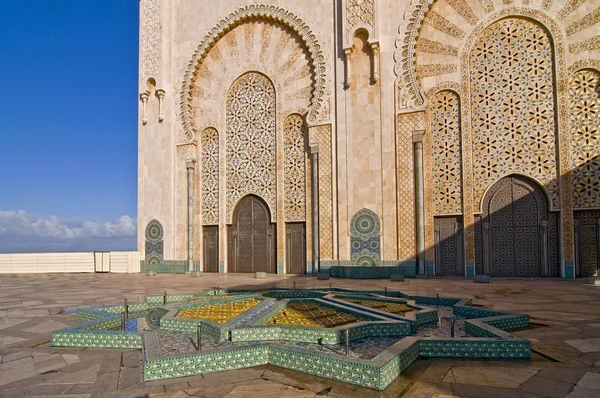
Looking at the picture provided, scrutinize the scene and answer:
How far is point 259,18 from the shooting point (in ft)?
37.0

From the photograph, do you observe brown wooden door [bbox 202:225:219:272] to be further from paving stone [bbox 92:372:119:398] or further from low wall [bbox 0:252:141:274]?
paving stone [bbox 92:372:119:398]

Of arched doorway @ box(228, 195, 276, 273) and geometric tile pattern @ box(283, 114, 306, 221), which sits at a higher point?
geometric tile pattern @ box(283, 114, 306, 221)

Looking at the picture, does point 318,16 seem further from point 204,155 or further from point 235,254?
point 235,254

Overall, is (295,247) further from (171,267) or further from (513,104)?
(513,104)

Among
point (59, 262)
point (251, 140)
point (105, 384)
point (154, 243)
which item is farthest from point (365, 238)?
point (59, 262)

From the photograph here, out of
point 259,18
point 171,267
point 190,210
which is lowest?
point 171,267

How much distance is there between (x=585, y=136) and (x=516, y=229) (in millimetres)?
2116

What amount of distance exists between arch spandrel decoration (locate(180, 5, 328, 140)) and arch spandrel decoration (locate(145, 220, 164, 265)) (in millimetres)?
2613

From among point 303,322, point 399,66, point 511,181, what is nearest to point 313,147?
point 399,66

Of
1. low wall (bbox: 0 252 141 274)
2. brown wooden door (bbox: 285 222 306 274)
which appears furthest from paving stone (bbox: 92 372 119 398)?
low wall (bbox: 0 252 141 274)

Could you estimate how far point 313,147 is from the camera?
33.4 ft

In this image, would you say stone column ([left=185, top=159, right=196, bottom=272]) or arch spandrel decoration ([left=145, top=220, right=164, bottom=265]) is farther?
arch spandrel decoration ([left=145, top=220, right=164, bottom=265])

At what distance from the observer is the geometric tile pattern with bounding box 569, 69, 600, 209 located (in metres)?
8.16

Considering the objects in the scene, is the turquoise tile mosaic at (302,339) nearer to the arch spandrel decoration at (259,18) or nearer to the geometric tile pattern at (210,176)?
the arch spandrel decoration at (259,18)
